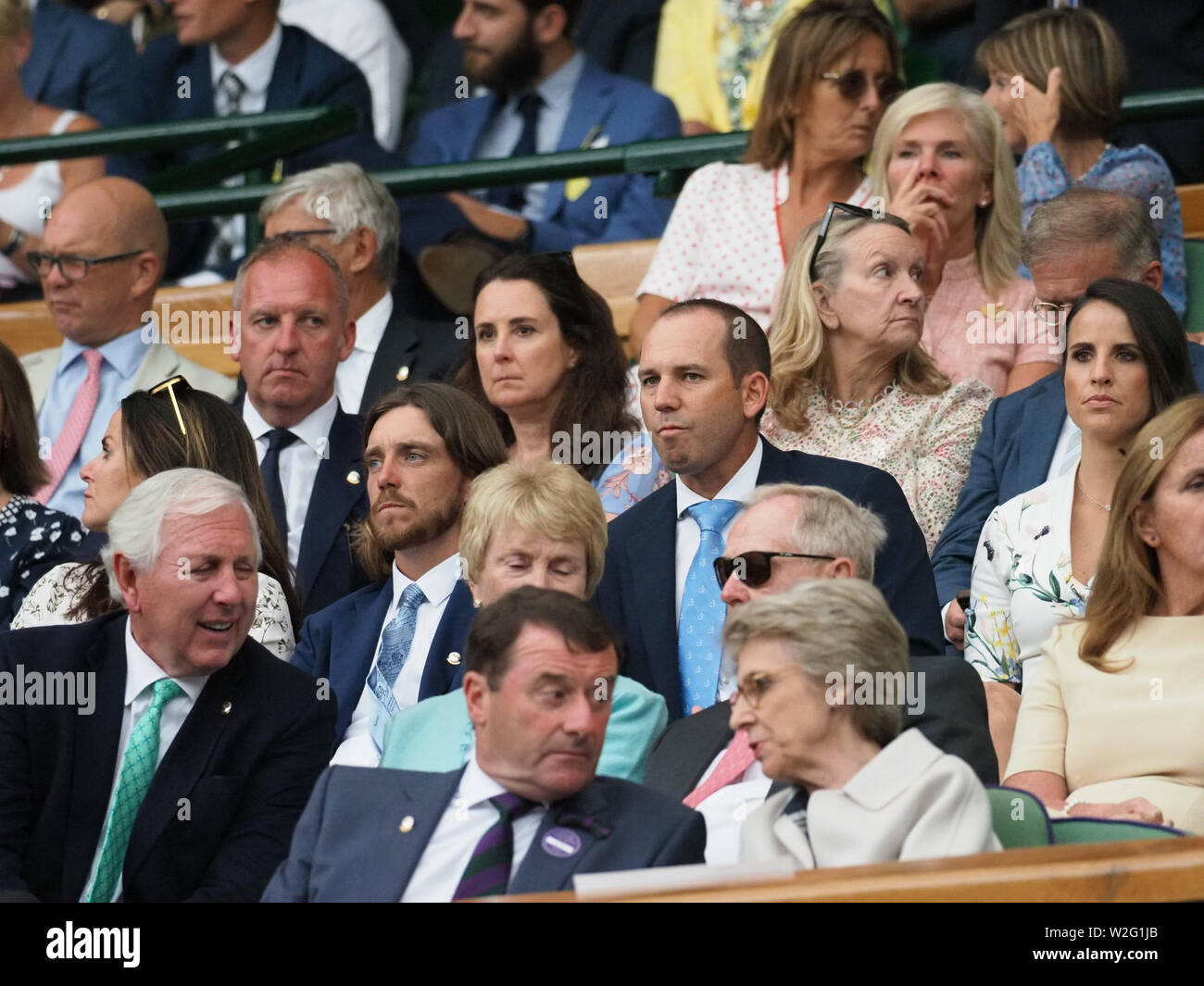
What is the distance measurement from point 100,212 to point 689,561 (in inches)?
93.6

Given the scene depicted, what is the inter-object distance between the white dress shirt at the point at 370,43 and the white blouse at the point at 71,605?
305 centimetres

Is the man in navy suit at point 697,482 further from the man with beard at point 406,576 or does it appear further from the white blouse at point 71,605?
the white blouse at point 71,605

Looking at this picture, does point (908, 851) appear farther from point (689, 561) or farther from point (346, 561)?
point (346, 561)

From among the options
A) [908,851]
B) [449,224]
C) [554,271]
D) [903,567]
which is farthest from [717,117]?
[908,851]

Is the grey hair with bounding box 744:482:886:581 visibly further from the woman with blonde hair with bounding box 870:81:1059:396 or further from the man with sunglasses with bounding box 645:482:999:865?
the woman with blonde hair with bounding box 870:81:1059:396

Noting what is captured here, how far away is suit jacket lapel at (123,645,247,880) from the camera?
3.86 m

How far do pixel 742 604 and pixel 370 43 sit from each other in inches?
163

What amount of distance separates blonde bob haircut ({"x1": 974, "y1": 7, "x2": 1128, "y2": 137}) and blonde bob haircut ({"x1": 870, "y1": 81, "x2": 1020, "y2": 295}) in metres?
0.23

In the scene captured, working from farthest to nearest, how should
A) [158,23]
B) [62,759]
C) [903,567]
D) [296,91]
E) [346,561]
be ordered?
[158,23], [296,91], [346,561], [903,567], [62,759]

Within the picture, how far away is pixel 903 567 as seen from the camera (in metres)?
4.27

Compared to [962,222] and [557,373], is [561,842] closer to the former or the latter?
[557,373]

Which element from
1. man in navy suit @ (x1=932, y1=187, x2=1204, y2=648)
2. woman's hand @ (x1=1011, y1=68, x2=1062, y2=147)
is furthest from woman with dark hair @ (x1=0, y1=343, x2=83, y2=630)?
woman's hand @ (x1=1011, y1=68, x2=1062, y2=147)
